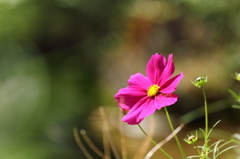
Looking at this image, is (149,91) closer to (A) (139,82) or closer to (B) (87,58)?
(A) (139,82)

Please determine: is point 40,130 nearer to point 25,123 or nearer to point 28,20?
point 25,123

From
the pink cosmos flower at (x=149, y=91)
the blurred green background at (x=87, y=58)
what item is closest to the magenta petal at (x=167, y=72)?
the pink cosmos flower at (x=149, y=91)

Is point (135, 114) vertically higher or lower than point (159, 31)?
lower

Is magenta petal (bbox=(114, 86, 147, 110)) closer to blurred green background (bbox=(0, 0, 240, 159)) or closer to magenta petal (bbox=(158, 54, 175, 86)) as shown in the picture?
magenta petal (bbox=(158, 54, 175, 86))

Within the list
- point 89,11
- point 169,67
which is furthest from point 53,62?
point 169,67

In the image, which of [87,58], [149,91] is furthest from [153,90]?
[87,58]

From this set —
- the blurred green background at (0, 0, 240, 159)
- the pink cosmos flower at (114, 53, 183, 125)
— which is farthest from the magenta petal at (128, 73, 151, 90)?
the blurred green background at (0, 0, 240, 159)
